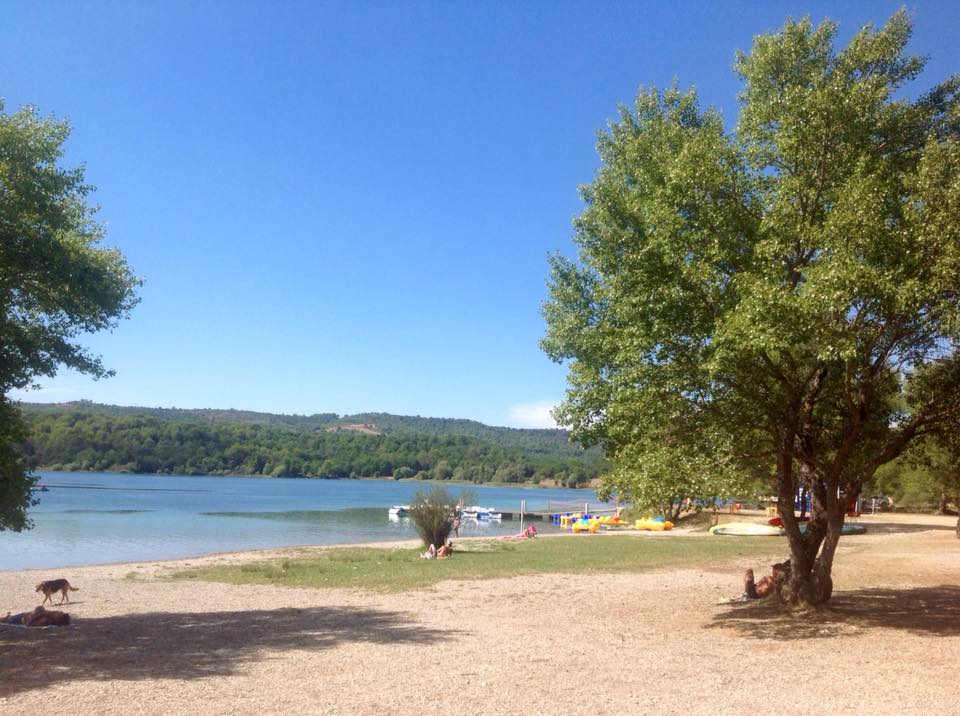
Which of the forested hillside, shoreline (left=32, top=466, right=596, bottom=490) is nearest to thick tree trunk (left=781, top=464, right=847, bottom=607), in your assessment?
the forested hillside

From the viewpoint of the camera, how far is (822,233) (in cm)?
935

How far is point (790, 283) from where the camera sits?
9.89 meters

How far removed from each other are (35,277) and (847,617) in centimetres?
1198

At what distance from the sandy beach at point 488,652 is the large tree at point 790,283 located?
81.0 inches

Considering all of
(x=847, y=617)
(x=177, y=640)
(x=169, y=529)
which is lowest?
(x=169, y=529)

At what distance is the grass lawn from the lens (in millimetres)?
17922

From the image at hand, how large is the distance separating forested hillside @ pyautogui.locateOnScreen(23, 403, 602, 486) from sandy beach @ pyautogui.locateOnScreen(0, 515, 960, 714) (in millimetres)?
111088

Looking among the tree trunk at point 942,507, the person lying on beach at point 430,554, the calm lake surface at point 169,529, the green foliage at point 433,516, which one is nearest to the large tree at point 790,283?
the person lying on beach at point 430,554

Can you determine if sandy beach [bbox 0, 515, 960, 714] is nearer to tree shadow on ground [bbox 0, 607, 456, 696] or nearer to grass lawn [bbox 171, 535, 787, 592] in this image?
tree shadow on ground [bbox 0, 607, 456, 696]

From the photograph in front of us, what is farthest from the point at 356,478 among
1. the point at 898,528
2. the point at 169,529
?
the point at 898,528

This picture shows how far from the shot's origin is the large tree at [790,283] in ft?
29.8

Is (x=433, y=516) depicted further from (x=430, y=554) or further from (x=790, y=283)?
(x=790, y=283)

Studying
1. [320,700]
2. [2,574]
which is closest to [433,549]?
[2,574]

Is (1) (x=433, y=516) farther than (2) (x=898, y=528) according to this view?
No
